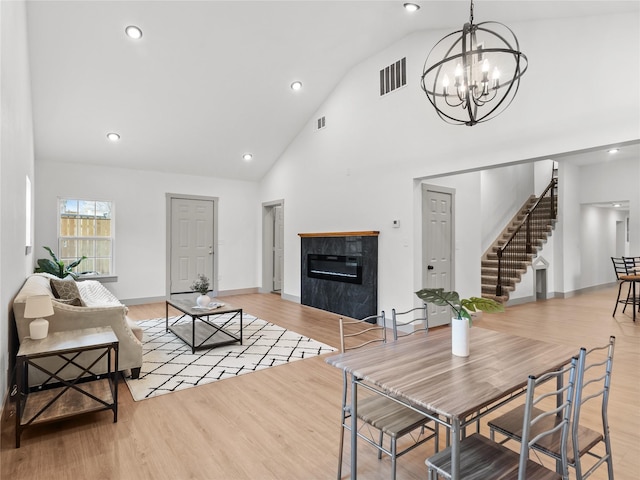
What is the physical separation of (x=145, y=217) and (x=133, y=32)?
3.72 m

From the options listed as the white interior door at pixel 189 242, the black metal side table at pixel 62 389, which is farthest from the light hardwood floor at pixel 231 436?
the white interior door at pixel 189 242

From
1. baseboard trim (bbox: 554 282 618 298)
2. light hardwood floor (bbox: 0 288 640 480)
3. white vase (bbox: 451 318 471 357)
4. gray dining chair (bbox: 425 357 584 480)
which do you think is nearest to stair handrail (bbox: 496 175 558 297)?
baseboard trim (bbox: 554 282 618 298)

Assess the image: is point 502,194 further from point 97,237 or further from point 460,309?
point 97,237

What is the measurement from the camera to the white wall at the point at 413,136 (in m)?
3.39

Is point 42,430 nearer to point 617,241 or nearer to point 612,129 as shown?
point 612,129

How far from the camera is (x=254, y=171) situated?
828 cm

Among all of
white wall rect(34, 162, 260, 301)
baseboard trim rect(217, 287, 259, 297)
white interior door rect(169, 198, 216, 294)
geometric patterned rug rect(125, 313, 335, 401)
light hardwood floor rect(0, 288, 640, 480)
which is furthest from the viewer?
baseboard trim rect(217, 287, 259, 297)

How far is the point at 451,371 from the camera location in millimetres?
1686

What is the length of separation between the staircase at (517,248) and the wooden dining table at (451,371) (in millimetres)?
5715

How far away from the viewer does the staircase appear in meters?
7.45

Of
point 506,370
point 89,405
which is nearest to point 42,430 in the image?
point 89,405

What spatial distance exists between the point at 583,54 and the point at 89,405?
204 inches

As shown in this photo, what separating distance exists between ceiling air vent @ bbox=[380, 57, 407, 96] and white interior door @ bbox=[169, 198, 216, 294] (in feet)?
14.7

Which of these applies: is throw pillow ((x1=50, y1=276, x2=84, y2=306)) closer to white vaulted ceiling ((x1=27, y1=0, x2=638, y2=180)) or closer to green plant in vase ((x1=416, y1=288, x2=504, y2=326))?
white vaulted ceiling ((x1=27, y1=0, x2=638, y2=180))
